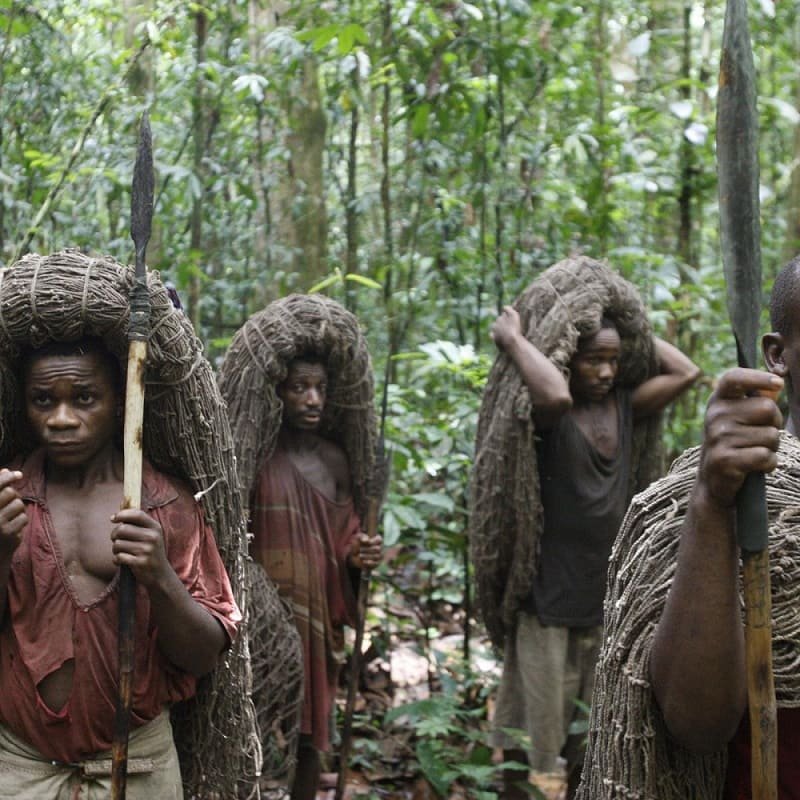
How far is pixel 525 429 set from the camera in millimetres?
5246

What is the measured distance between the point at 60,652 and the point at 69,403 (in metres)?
0.59

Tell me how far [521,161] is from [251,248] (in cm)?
192

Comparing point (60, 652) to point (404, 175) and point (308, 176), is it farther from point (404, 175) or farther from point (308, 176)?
point (404, 175)

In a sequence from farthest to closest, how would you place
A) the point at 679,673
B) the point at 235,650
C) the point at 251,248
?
the point at 251,248, the point at 235,650, the point at 679,673

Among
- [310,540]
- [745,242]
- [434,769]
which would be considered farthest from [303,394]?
[745,242]

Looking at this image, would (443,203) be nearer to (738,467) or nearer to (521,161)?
(521,161)

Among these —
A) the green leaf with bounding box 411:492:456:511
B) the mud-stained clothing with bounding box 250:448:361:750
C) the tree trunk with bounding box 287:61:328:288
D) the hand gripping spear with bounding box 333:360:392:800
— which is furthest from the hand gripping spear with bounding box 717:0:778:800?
→ the tree trunk with bounding box 287:61:328:288

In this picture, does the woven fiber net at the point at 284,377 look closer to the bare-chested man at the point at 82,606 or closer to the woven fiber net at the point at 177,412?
the woven fiber net at the point at 177,412

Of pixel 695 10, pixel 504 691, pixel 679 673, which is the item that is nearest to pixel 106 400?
pixel 679 673

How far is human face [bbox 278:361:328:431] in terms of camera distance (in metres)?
5.06

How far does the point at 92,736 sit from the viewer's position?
294 centimetres

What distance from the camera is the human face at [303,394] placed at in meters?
5.06

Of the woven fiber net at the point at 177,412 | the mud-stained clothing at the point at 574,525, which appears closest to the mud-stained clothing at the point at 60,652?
the woven fiber net at the point at 177,412

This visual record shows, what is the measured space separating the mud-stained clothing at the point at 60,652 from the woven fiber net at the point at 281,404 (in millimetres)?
1732
